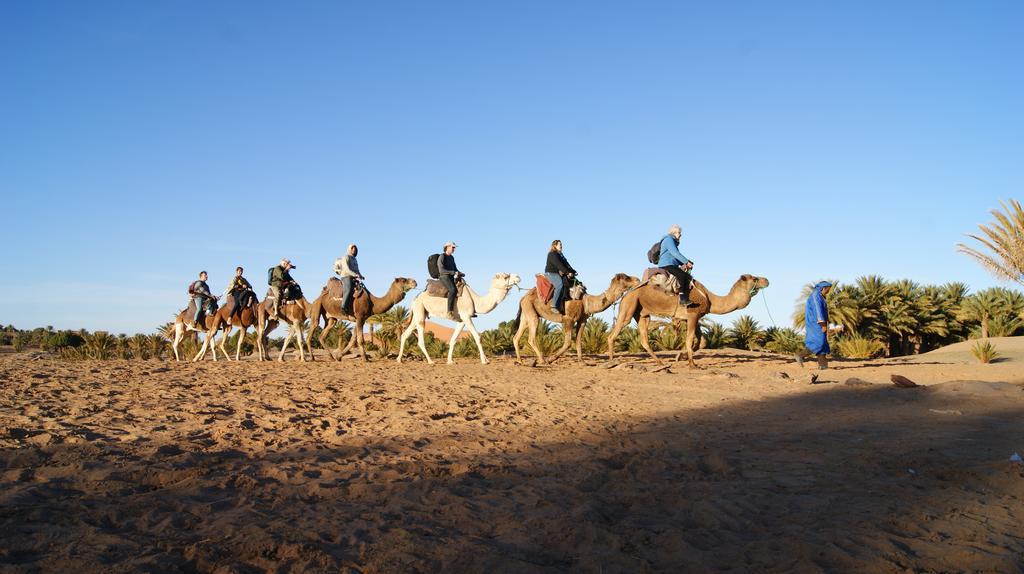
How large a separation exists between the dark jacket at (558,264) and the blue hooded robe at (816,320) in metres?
5.49

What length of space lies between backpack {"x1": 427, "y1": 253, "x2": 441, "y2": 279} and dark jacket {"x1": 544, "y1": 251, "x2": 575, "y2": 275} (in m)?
2.80

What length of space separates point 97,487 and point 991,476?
7.41 m

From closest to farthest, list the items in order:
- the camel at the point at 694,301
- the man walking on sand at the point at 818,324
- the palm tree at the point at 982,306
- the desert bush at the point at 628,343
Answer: the man walking on sand at the point at 818,324 < the camel at the point at 694,301 < the desert bush at the point at 628,343 < the palm tree at the point at 982,306

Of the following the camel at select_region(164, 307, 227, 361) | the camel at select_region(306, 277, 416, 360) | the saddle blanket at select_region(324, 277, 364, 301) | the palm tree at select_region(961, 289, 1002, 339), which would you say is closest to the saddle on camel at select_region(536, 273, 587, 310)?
the camel at select_region(306, 277, 416, 360)

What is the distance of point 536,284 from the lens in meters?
18.1

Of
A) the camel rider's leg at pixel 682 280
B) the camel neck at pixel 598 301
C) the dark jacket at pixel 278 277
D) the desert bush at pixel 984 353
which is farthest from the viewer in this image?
the dark jacket at pixel 278 277

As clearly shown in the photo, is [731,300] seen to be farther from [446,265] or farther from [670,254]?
[446,265]

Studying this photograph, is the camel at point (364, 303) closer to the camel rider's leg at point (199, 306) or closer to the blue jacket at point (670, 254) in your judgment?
the camel rider's leg at point (199, 306)

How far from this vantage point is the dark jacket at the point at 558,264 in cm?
1752

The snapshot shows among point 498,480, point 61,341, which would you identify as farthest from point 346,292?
point 61,341

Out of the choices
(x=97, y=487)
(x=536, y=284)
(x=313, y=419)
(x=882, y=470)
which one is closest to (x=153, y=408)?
(x=313, y=419)

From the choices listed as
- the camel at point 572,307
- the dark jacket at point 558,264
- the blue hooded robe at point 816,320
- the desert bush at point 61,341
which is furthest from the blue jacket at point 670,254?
the desert bush at point 61,341

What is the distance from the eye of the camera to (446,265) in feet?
59.2

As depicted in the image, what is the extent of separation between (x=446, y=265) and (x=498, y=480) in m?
12.0
